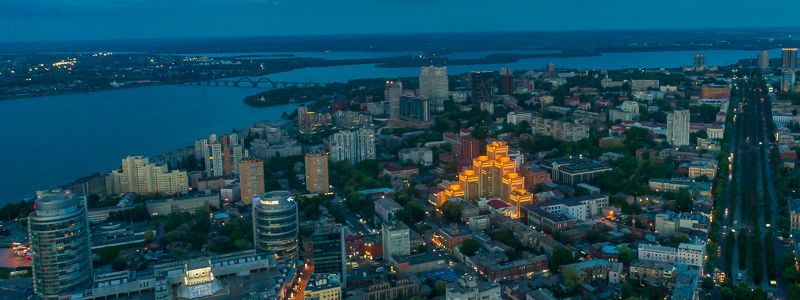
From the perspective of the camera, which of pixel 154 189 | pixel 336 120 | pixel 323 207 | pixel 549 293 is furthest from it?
pixel 336 120

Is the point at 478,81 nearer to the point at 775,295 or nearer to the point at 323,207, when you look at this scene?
the point at 323,207

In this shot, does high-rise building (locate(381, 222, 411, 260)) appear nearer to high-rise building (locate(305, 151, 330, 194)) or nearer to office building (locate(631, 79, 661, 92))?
high-rise building (locate(305, 151, 330, 194))

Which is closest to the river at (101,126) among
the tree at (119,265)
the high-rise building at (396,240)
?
the tree at (119,265)

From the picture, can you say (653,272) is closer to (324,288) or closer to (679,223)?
(679,223)

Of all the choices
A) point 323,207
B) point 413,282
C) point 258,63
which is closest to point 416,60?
point 258,63

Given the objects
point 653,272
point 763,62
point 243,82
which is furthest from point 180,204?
point 763,62

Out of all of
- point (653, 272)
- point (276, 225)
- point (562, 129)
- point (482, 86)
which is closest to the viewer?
point (653, 272)
